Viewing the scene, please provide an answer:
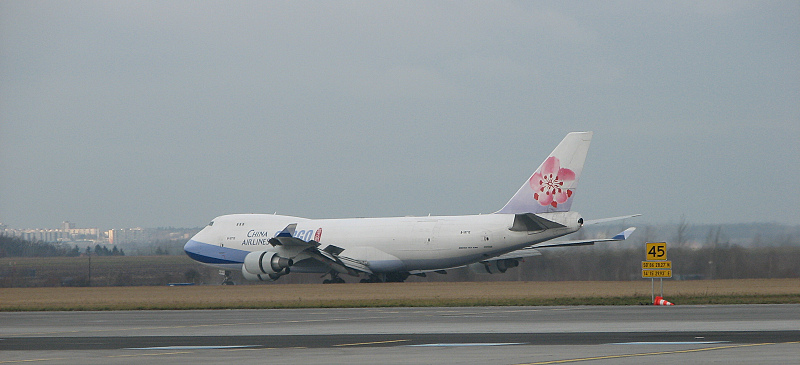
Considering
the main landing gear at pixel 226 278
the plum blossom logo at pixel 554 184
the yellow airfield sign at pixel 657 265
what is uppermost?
the plum blossom logo at pixel 554 184

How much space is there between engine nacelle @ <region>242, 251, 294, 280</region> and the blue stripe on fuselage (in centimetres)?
369

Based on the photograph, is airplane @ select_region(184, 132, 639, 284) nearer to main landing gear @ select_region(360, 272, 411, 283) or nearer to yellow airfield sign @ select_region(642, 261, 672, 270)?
main landing gear @ select_region(360, 272, 411, 283)

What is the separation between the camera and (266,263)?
46250 mm

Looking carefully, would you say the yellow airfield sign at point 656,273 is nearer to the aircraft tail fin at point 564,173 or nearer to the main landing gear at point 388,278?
the aircraft tail fin at point 564,173

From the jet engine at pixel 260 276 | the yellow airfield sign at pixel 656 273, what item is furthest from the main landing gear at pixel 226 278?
the yellow airfield sign at pixel 656 273

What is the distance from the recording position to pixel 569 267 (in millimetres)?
47875

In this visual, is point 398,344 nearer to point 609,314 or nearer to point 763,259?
point 609,314

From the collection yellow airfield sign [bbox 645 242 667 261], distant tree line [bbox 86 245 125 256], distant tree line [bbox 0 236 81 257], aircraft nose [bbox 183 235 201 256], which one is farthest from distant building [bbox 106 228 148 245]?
yellow airfield sign [bbox 645 242 667 261]

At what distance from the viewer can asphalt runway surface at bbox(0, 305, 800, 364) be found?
1360 cm

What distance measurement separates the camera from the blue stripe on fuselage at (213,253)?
51.2 meters

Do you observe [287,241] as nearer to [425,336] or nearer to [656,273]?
[656,273]

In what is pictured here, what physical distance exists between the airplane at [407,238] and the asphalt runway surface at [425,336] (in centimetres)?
1583

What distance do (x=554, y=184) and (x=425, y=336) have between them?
1008 inches

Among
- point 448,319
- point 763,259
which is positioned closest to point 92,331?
point 448,319
